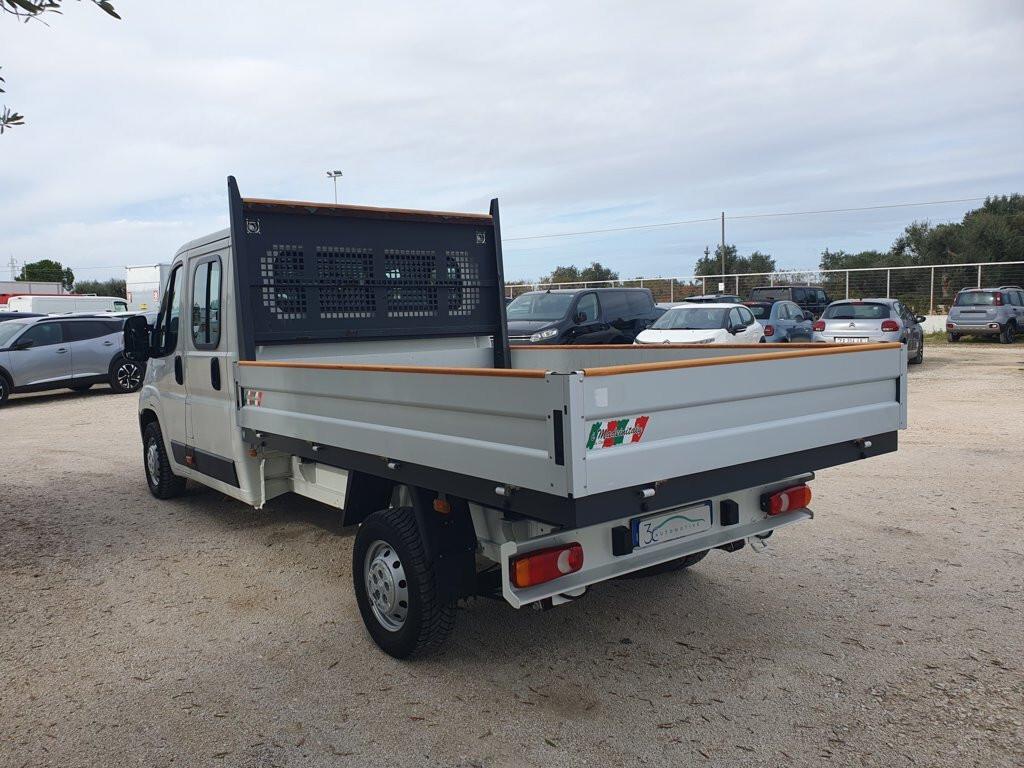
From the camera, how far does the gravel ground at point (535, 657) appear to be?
337 cm

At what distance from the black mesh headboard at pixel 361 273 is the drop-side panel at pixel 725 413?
10.1ft

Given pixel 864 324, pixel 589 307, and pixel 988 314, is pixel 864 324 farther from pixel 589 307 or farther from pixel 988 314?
pixel 988 314

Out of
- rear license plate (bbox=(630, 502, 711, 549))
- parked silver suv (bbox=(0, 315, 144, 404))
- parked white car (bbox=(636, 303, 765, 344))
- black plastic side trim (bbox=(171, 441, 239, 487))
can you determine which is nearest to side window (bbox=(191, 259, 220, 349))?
black plastic side trim (bbox=(171, 441, 239, 487))

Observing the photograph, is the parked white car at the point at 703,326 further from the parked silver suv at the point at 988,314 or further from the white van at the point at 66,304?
the white van at the point at 66,304

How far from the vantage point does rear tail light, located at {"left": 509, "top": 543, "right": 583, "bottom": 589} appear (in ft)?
11.1

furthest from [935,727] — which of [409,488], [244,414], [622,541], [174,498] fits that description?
[174,498]

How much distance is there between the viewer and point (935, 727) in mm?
3371

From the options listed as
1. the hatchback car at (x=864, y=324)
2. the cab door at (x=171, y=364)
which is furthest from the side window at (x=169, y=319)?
the hatchback car at (x=864, y=324)

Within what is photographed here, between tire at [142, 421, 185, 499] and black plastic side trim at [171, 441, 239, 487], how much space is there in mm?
534

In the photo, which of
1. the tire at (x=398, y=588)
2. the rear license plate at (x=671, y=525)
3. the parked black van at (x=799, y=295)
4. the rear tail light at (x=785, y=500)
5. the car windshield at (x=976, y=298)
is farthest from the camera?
the parked black van at (x=799, y=295)

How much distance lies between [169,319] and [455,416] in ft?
13.6

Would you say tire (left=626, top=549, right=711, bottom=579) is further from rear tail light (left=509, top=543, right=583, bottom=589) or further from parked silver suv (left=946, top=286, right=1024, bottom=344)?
parked silver suv (left=946, top=286, right=1024, bottom=344)

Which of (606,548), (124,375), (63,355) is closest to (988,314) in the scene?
(124,375)

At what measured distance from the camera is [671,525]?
3807 millimetres
